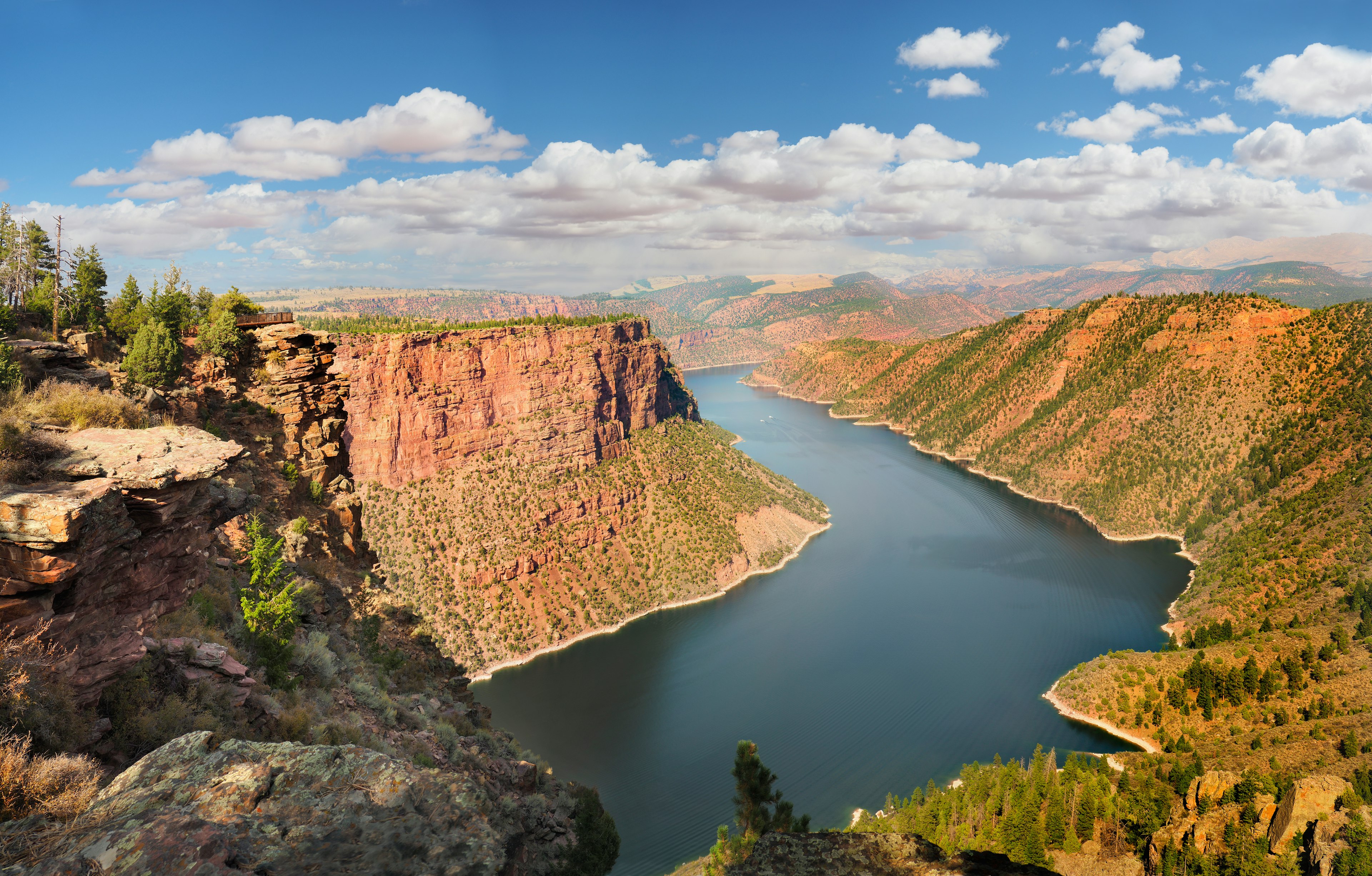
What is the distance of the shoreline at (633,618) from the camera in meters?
80.6

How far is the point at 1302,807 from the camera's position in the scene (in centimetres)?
3681

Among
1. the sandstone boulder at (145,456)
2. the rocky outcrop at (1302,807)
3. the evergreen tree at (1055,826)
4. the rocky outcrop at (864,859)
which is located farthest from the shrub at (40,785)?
the rocky outcrop at (1302,807)

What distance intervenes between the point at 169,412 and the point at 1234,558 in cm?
12395

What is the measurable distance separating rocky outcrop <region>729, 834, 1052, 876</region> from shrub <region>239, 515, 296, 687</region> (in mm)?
16453

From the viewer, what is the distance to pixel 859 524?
139 metres

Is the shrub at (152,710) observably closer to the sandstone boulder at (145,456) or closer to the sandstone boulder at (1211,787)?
the sandstone boulder at (145,456)

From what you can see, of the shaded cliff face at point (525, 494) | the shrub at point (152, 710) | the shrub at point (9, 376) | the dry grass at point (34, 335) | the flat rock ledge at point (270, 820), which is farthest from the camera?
the shaded cliff face at point (525, 494)

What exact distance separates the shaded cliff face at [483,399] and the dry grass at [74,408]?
68.5 metres

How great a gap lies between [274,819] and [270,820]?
0.06 metres

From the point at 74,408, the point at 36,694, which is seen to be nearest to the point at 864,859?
the point at 36,694

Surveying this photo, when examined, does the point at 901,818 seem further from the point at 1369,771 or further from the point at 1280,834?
the point at 1369,771

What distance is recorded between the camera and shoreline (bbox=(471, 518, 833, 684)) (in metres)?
80.6

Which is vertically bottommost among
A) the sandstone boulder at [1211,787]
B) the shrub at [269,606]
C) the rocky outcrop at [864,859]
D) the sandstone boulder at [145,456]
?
the sandstone boulder at [1211,787]

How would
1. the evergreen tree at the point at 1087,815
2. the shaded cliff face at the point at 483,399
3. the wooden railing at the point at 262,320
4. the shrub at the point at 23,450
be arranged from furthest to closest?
the shaded cliff face at the point at 483,399 < the evergreen tree at the point at 1087,815 < the wooden railing at the point at 262,320 < the shrub at the point at 23,450
